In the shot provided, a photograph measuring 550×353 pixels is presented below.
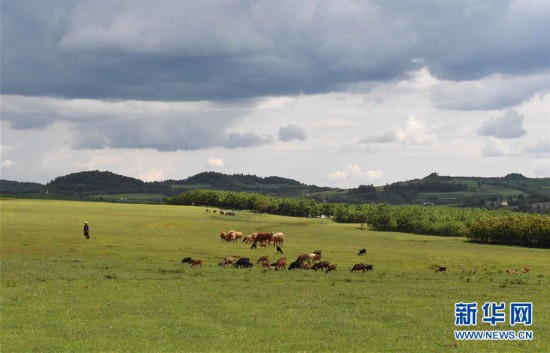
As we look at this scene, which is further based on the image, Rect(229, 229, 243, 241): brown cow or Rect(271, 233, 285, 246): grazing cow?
Rect(229, 229, 243, 241): brown cow

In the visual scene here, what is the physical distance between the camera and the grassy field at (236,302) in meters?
21.3

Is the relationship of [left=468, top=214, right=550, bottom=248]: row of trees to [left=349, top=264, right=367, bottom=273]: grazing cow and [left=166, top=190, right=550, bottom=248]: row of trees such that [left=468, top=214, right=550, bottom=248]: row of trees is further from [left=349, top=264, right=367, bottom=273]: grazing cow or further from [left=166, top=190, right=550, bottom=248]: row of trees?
[left=349, top=264, right=367, bottom=273]: grazing cow

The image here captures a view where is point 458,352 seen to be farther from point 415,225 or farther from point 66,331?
point 415,225

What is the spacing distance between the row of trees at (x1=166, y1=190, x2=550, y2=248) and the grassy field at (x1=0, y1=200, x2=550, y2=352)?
4799 centimetres

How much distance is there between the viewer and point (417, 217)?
5000 inches

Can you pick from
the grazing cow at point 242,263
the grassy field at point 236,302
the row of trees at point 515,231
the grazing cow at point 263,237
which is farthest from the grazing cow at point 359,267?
the row of trees at point 515,231

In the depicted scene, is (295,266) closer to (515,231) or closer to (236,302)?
(236,302)

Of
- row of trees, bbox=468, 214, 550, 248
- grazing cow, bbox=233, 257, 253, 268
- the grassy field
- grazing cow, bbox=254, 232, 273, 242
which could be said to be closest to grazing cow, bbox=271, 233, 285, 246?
grazing cow, bbox=254, 232, 273, 242

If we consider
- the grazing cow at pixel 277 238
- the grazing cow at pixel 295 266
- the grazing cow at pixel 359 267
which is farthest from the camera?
the grazing cow at pixel 277 238

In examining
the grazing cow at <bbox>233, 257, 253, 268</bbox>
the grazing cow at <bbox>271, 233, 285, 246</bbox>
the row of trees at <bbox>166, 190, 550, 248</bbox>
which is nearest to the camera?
the grazing cow at <bbox>233, 257, 253, 268</bbox>

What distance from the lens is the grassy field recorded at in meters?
21.3

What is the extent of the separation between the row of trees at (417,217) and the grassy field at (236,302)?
47990mm

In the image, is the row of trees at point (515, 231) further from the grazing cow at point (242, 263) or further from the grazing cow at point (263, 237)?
the grazing cow at point (242, 263)

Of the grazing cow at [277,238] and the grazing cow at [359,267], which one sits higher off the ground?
the grazing cow at [277,238]
